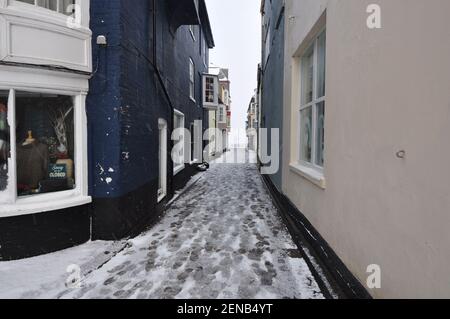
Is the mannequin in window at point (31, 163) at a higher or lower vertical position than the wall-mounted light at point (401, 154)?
lower

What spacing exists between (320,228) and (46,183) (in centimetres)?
421

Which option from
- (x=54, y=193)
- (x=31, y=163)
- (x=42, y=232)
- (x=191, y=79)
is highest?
(x=191, y=79)

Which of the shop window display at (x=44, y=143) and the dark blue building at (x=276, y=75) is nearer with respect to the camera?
the shop window display at (x=44, y=143)

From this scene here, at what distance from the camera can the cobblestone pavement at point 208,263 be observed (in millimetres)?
3254

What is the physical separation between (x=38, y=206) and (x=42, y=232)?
377mm

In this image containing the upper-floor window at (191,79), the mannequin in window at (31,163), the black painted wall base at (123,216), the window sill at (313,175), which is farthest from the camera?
the upper-floor window at (191,79)

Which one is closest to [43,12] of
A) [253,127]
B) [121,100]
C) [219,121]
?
[121,100]

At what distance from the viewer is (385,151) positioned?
8.22 ft

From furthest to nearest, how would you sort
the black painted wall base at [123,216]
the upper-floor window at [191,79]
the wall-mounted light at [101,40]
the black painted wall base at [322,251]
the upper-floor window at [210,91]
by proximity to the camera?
the upper-floor window at [210,91]
the upper-floor window at [191,79]
the black painted wall base at [123,216]
the wall-mounted light at [101,40]
the black painted wall base at [322,251]

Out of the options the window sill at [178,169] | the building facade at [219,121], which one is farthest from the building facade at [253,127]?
the window sill at [178,169]

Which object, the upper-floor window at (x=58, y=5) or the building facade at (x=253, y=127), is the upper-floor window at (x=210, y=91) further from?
the building facade at (x=253, y=127)

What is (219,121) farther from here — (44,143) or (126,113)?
(44,143)

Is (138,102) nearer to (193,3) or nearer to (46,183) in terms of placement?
(46,183)

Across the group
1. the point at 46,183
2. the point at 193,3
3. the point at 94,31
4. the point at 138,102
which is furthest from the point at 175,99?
the point at 46,183
